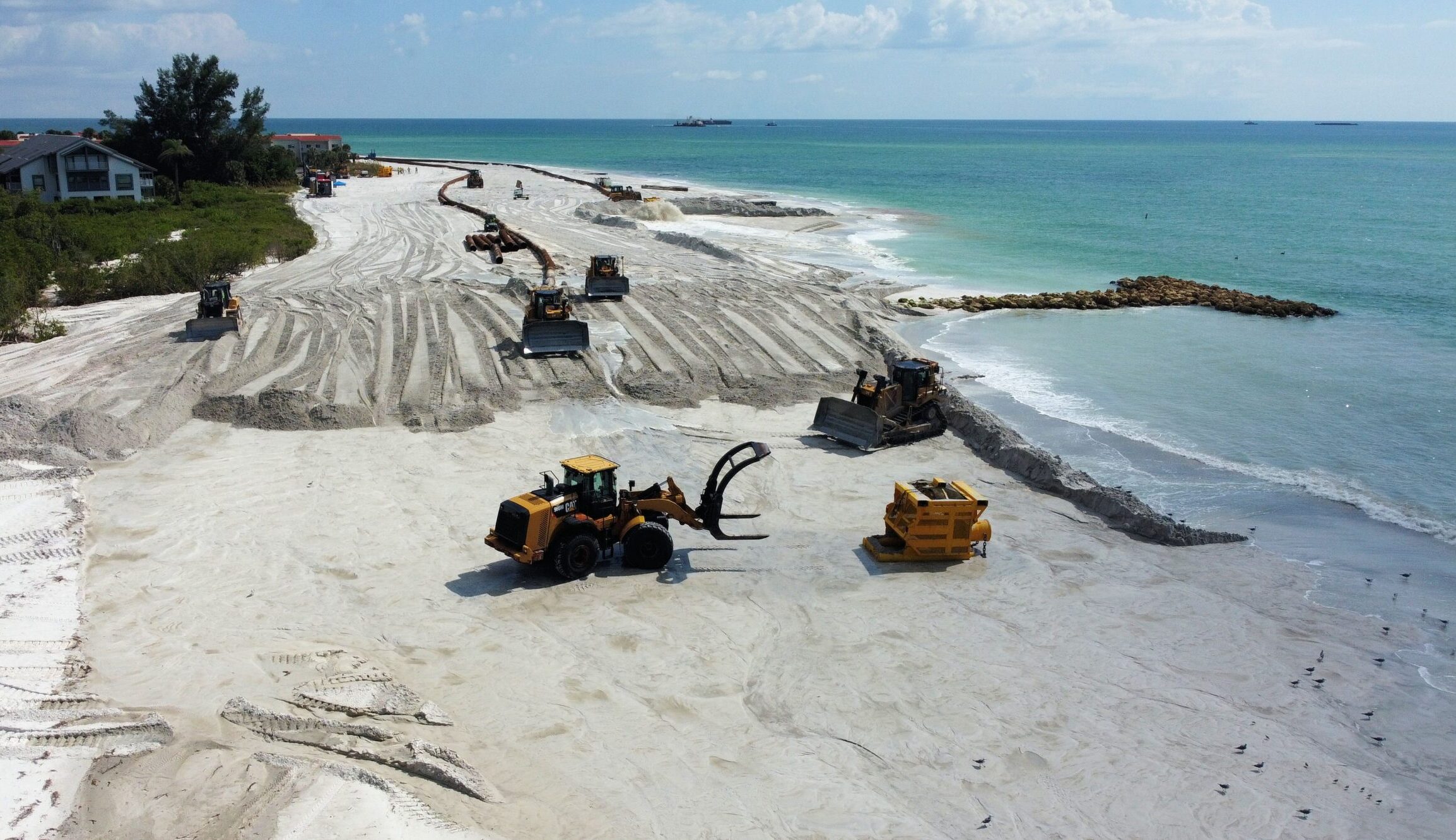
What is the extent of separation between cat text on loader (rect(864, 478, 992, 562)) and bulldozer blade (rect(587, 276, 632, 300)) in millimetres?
17858

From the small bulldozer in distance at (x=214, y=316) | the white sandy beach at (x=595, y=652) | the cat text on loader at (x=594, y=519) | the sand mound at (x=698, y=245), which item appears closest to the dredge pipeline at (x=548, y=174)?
the sand mound at (x=698, y=245)

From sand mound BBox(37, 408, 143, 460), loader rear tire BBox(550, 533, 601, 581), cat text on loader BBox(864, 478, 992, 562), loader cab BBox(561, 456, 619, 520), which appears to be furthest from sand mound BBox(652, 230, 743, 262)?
loader rear tire BBox(550, 533, 601, 581)

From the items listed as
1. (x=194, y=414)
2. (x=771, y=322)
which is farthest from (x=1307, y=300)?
(x=194, y=414)

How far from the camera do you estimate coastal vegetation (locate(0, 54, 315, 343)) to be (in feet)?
105

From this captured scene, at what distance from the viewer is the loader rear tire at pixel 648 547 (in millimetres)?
14523

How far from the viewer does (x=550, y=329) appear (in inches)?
→ 997

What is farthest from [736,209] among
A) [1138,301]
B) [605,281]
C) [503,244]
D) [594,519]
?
[594,519]

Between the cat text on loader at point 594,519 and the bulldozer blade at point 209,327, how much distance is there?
606 inches

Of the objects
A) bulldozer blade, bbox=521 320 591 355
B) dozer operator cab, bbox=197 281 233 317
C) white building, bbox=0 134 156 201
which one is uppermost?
white building, bbox=0 134 156 201

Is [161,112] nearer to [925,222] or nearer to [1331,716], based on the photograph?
[925,222]

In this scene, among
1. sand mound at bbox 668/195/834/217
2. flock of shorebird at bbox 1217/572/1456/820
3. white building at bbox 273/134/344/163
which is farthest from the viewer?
white building at bbox 273/134/344/163

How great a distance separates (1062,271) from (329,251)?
33.4 metres

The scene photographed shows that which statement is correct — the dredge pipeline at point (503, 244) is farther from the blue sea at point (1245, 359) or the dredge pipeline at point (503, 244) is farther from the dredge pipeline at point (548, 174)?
the dredge pipeline at point (548, 174)

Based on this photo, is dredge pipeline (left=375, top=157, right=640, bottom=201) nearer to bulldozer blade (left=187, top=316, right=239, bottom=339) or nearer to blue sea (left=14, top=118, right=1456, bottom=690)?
blue sea (left=14, top=118, right=1456, bottom=690)
